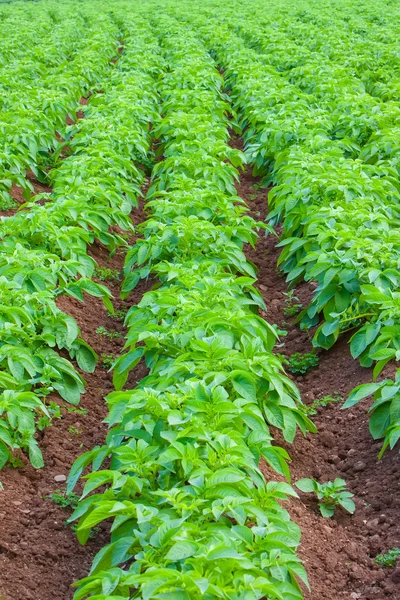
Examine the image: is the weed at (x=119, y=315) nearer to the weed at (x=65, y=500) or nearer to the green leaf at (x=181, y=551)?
the weed at (x=65, y=500)

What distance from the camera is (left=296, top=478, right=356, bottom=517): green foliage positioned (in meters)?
3.89

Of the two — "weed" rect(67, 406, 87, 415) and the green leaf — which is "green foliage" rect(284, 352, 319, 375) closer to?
"weed" rect(67, 406, 87, 415)

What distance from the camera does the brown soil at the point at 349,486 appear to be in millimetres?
3465

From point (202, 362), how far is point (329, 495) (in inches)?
35.2

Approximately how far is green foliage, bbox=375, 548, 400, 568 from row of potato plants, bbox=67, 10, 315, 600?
0.52 meters

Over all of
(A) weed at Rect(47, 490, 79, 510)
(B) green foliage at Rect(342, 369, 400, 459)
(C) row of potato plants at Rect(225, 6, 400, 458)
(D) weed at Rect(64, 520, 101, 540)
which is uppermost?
(C) row of potato plants at Rect(225, 6, 400, 458)

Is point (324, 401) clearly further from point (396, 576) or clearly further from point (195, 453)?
point (195, 453)

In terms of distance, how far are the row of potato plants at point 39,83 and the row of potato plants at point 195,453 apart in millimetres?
3031

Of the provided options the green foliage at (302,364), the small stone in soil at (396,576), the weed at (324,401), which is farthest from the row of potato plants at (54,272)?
the small stone in soil at (396,576)

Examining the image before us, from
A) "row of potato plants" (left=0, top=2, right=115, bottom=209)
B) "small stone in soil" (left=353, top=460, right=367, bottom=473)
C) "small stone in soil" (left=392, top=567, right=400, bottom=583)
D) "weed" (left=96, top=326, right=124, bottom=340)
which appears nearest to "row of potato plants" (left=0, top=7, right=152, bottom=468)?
"weed" (left=96, top=326, right=124, bottom=340)

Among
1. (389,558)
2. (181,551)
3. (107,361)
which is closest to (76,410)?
(107,361)

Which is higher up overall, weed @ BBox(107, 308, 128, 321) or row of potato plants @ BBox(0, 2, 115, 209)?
row of potato plants @ BBox(0, 2, 115, 209)

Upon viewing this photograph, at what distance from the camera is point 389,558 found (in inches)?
140

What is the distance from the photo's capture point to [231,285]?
16.0 ft
